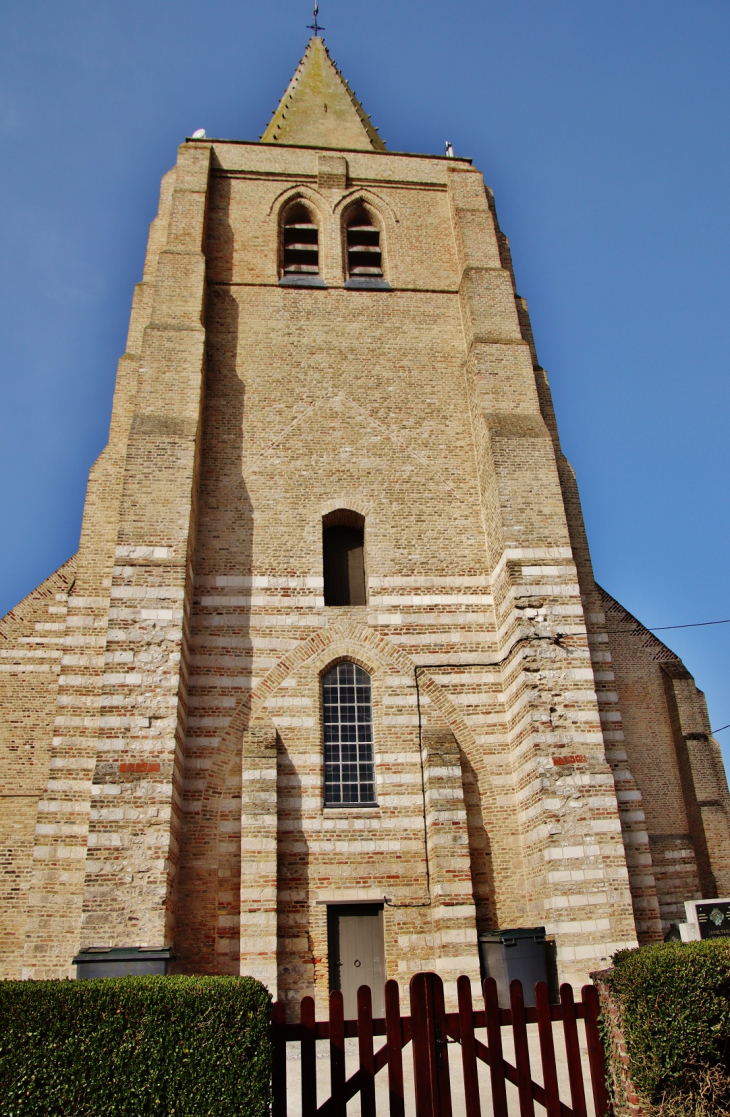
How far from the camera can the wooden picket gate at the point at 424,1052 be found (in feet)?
18.2

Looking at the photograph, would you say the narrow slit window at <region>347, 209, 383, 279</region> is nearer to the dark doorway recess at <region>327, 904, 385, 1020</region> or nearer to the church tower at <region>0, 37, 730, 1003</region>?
the church tower at <region>0, 37, 730, 1003</region>

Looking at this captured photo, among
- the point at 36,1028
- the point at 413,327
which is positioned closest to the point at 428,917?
the point at 36,1028

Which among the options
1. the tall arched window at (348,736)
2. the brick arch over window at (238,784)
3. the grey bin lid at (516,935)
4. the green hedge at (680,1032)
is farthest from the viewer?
the tall arched window at (348,736)

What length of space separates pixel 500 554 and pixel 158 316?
23.8 ft

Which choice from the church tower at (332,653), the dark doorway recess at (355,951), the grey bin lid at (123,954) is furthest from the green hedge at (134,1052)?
the dark doorway recess at (355,951)

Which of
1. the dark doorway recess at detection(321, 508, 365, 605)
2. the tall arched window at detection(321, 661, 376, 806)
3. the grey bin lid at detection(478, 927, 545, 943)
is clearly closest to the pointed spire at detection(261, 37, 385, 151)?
→ the dark doorway recess at detection(321, 508, 365, 605)

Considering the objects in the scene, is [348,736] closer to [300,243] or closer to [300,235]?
[300,243]

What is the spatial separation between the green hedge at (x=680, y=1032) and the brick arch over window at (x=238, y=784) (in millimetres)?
5957

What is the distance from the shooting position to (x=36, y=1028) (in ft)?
18.4

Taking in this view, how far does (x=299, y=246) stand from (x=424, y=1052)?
1499 cm

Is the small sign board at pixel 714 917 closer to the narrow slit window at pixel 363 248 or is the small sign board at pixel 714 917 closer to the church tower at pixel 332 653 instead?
the church tower at pixel 332 653

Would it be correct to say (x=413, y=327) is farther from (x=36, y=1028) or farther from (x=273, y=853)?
(x=36, y=1028)

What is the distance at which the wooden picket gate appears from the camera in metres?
5.54

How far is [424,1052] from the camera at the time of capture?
5.69m
